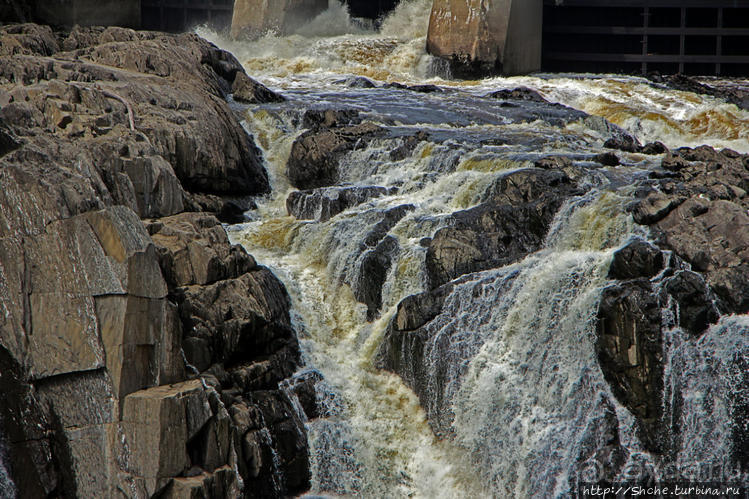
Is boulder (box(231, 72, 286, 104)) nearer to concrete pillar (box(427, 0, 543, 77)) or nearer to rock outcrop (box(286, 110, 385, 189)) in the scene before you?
rock outcrop (box(286, 110, 385, 189))

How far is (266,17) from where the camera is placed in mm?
34281

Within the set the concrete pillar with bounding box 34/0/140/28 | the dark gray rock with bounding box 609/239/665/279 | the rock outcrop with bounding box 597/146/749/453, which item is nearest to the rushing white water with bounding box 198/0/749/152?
the concrete pillar with bounding box 34/0/140/28

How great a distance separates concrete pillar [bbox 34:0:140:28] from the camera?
27328 millimetres

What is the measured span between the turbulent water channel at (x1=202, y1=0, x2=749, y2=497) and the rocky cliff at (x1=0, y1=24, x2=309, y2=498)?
1.12m

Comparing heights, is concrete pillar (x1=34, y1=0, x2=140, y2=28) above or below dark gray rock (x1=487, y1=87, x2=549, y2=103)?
above

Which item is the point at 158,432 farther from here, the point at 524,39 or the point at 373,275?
the point at 524,39

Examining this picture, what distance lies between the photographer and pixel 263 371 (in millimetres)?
14227

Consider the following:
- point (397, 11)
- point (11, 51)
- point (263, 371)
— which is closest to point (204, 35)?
point (397, 11)

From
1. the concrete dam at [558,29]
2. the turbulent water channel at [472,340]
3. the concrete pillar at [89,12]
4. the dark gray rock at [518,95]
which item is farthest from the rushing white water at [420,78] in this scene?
the concrete pillar at [89,12]

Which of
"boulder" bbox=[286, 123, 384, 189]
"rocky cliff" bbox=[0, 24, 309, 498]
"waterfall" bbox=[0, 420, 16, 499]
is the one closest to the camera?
"waterfall" bbox=[0, 420, 16, 499]

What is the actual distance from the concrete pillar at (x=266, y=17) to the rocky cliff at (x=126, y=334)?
62.0 ft

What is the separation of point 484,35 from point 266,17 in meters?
9.00

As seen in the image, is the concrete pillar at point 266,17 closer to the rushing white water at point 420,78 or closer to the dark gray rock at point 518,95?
the rushing white water at point 420,78

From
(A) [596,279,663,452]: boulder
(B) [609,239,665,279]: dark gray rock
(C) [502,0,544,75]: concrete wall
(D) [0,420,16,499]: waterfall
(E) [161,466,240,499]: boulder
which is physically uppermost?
(C) [502,0,544,75]: concrete wall
